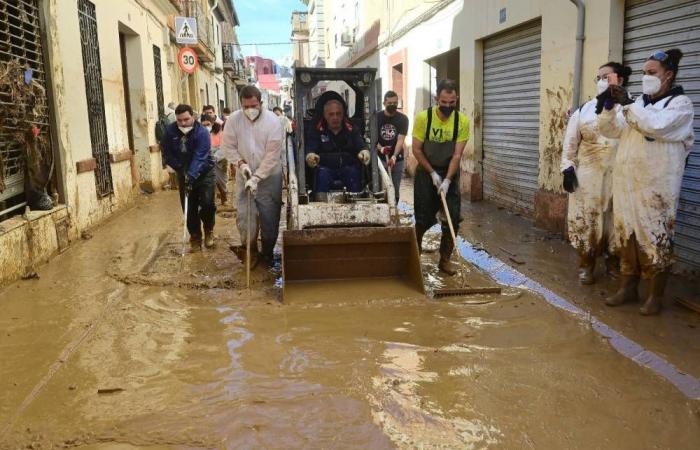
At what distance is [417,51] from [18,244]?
34.6ft

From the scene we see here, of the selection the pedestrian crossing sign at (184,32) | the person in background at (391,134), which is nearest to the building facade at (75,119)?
the pedestrian crossing sign at (184,32)

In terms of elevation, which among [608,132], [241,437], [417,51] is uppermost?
[417,51]

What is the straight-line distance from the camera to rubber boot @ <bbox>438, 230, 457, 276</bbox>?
20.0 feet

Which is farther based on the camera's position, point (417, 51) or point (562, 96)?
point (417, 51)

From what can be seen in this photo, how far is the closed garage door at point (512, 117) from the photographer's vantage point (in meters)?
8.64

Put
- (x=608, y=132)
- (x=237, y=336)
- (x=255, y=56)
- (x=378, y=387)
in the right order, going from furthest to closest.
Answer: (x=255, y=56)
(x=608, y=132)
(x=237, y=336)
(x=378, y=387)

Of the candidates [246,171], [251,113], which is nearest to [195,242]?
[246,171]

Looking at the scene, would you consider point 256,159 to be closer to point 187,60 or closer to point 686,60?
point 686,60

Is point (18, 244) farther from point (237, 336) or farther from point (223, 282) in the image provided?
point (237, 336)

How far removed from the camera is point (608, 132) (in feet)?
16.2

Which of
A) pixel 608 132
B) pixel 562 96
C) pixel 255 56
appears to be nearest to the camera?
pixel 608 132

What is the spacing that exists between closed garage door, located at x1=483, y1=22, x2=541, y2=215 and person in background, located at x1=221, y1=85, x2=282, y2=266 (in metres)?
4.19

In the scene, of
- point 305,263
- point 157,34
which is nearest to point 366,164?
point 305,263

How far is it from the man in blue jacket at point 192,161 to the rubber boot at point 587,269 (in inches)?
169
